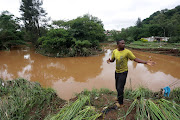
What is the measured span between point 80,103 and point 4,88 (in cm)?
213

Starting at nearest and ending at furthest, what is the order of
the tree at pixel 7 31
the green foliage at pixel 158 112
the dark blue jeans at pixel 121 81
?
the green foliage at pixel 158 112, the dark blue jeans at pixel 121 81, the tree at pixel 7 31

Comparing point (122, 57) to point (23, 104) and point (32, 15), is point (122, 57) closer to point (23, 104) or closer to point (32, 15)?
point (23, 104)

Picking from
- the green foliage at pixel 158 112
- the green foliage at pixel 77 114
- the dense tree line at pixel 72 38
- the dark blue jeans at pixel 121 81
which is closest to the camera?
the green foliage at pixel 158 112

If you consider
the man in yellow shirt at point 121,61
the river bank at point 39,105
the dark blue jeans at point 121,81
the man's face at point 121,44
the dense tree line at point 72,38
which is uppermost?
the dense tree line at point 72,38

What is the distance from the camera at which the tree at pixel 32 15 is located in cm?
1230

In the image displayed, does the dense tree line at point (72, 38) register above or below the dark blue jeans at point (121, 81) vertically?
above

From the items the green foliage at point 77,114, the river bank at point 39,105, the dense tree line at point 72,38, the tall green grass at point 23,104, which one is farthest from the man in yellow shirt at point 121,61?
the dense tree line at point 72,38

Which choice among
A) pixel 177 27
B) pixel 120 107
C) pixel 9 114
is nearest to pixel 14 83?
pixel 9 114

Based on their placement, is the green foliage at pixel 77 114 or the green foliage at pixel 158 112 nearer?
the green foliage at pixel 158 112

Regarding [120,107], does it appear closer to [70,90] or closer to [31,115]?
[31,115]

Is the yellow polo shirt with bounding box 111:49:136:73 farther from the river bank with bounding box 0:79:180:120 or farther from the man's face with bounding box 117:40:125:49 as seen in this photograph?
the river bank with bounding box 0:79:180:120

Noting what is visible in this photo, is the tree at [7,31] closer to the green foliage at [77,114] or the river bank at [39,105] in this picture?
the river bank at [39,105]

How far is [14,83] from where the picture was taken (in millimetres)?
2613

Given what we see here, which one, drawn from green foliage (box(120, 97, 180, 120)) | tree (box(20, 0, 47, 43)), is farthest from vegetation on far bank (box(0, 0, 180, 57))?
green foliage (box(120, 97, 180, 120))
